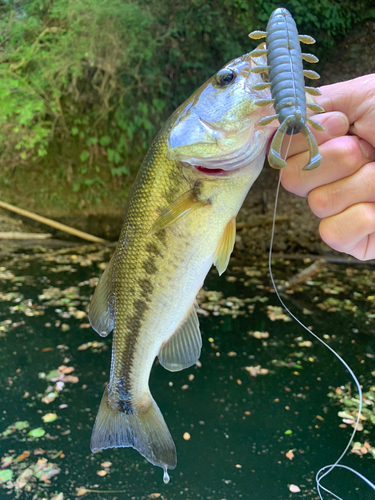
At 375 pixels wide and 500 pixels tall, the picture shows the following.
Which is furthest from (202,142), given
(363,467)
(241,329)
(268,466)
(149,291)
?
(241,329)

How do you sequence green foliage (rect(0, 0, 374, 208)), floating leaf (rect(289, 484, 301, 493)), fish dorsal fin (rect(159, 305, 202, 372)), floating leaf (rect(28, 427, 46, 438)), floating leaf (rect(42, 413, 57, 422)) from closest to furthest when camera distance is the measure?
fish dorsal fin (rect(159, 305, 202, 372)) → floating leaf (rect(289, 484, 301, 493)) → floating leaf (rect(28, 427, 46, 438)) → floating leaf (rect(42, 413, 57, 422)) → green foliage (rect(0, 0, 374, 208))

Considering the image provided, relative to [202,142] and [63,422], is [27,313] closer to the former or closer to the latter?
[63,422]

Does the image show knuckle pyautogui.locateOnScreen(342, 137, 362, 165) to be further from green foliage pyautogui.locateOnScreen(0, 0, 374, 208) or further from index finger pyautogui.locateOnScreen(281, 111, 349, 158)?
green foliage pyautogui.locateOnScreen(0, 0, 374, 208)

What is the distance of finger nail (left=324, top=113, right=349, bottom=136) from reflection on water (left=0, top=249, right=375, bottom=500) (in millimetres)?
1835

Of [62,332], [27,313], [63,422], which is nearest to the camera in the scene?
[63,422]

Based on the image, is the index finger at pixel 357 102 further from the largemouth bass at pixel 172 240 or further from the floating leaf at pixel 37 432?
the floating leaf at pixel 37 432

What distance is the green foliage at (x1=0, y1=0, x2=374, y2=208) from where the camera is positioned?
17.9 feet

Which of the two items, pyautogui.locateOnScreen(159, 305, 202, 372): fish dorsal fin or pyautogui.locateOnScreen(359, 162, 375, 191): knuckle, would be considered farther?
pyautogui.locateOnScreen(159, 305, 202, 372): fish dorsal fin

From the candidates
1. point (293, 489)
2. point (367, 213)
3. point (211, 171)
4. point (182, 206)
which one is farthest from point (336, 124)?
point (293, 489)

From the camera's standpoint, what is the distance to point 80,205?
5816 mm

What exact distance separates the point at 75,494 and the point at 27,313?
6.33 feet

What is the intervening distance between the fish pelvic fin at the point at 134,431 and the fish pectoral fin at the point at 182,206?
0.68 metres

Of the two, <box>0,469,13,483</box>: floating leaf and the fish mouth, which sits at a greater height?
the fish mouth

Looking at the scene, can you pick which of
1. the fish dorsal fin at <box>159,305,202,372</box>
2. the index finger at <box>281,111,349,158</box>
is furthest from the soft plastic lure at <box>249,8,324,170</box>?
the fish dorsal fin at <box>159,305,202,372</box>
